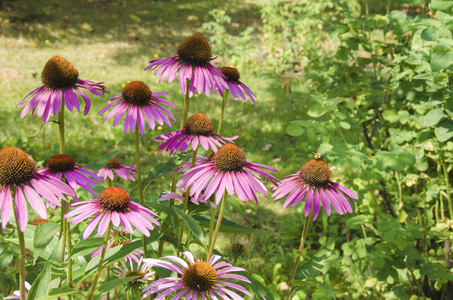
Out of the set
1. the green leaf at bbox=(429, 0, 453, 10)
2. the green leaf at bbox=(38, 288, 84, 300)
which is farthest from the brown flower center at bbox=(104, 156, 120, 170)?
the green leaf at bbox=(429, 0, 453, 10)

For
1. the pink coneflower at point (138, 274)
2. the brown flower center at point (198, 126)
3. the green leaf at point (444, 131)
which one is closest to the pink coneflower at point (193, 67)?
the brown flower center at point (198, 126)

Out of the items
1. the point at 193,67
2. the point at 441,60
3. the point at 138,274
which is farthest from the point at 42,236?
the point at 441,60

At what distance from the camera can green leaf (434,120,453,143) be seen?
183 cm

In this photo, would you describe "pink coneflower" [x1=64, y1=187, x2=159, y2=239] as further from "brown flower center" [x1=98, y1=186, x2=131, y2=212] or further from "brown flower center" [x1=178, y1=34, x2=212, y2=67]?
"brown flower center" [x1=178, y1=34, x2=212, y2=67]

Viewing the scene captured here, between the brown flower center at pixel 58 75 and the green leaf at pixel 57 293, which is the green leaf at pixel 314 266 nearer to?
the green leaf at pixel 57 293

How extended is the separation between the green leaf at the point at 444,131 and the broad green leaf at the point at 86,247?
58.3 inches

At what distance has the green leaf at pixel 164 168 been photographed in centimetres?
141

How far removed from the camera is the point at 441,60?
1561 millimetres

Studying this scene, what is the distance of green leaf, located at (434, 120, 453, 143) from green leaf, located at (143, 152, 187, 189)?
115cm

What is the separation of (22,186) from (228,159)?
56cm

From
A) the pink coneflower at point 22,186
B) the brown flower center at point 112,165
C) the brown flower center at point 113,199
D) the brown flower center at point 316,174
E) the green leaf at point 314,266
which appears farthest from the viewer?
the brown flower center at point 112,165

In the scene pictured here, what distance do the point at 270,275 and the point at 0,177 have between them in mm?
2140

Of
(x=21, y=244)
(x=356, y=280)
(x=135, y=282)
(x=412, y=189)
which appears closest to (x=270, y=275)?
(x=356, y=280)

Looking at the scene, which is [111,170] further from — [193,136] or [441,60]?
[441,60]
